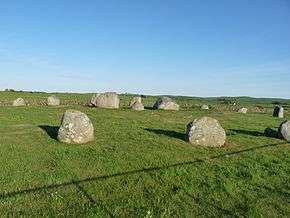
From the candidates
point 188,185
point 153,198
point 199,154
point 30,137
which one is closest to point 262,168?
point 199,154

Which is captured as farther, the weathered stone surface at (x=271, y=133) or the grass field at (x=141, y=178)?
→ the weathered stone surface at (x=271, y=133)

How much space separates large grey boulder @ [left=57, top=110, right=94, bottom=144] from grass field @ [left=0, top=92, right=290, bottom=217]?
75 centimetres

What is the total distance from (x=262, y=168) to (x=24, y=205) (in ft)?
34.9

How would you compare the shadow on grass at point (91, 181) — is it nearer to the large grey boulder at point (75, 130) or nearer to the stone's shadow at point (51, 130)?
the large grey boulder at point (75, 130)

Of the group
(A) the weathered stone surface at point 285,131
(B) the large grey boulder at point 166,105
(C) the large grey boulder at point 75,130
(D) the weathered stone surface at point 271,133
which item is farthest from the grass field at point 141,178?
(B) the large grey boulder at point 166,105

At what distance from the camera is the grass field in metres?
13.5

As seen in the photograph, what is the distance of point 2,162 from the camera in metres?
18.9

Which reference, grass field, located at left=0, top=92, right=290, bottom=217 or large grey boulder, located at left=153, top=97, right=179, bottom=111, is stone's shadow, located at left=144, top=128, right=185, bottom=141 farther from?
large grey boulder, located at left=153, top=97, right=179, bottom=111

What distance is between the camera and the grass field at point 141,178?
1352 centimetres

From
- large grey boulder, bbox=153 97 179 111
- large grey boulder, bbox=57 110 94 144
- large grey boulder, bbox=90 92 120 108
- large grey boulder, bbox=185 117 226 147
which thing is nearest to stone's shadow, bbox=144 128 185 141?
large grey boulder, bbox=185 117 226 147

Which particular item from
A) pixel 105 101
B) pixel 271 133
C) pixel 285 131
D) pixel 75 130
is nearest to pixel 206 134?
pixel 75 130

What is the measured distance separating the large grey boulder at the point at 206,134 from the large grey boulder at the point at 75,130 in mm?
5639

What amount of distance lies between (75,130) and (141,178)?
8.48m

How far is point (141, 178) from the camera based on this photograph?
16719mm
